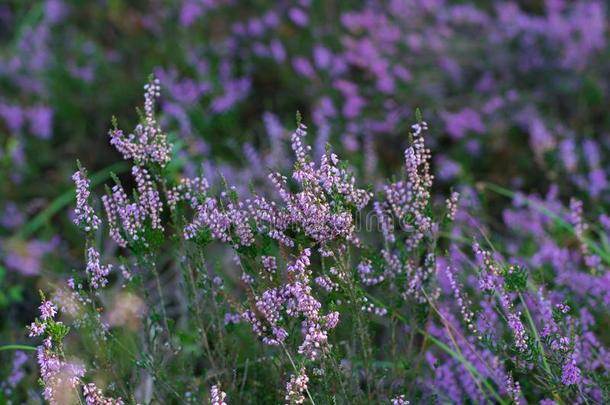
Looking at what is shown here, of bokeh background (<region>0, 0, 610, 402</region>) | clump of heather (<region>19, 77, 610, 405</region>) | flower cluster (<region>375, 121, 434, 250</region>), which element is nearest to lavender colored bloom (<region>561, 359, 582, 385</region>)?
clump of heather (<region>19, 77, 610, 405</region>)

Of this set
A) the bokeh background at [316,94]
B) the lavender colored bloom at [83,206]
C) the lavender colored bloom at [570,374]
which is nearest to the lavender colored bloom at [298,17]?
the bokeh background at [316,94]

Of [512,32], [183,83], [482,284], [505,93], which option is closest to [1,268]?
[183,83]

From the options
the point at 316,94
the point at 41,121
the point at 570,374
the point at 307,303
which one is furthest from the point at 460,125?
the point at 307,303

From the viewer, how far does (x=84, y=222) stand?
7.57 ft

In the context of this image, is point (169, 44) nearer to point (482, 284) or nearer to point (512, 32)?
point (512, 32)

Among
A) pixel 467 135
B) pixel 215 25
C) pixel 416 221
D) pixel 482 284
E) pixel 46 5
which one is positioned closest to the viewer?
pixel 482 284

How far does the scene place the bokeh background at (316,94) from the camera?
445 centimetres

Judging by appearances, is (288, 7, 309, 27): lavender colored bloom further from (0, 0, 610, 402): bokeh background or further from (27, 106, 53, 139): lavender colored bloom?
(27, 106, 53, 139): lavender colored bloom

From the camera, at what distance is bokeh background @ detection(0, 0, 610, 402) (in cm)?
445

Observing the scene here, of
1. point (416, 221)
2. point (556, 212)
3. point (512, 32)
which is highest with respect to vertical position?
point (512, 32)

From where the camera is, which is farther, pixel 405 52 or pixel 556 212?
pixel 405 52

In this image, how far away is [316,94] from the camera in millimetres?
4949

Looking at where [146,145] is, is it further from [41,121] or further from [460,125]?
[41,121]

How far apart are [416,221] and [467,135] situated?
7.93 ft
